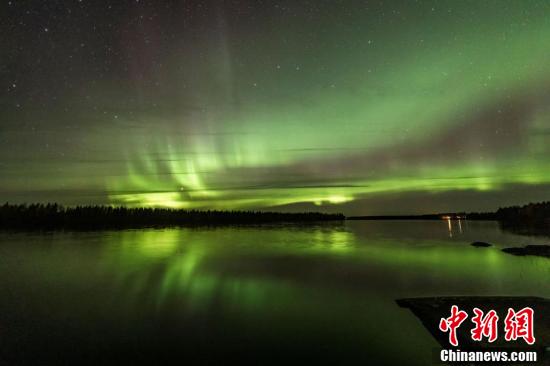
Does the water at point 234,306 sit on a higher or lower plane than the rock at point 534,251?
higher

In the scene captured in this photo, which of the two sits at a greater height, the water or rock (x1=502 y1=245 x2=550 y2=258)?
the water

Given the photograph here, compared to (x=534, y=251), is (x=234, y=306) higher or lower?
higher

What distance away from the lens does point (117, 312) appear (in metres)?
18.5

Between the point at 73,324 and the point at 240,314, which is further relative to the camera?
the point at 240,314

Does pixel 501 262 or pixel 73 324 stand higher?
pixel 73 324

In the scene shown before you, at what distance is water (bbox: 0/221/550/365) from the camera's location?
12781mm

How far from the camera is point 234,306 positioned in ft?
64.5

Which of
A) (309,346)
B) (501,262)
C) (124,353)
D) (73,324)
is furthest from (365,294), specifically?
(501,262)

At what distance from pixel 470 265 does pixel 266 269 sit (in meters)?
21.0

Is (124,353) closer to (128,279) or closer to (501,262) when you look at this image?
(128,279)

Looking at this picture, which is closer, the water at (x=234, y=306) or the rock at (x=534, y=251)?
the water at (x=234, y=306)

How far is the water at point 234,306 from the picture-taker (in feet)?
41.9

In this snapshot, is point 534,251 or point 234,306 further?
point 534,251

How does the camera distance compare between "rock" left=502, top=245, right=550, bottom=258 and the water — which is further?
"rock" left=502, top=245, right=550, bottom=258
